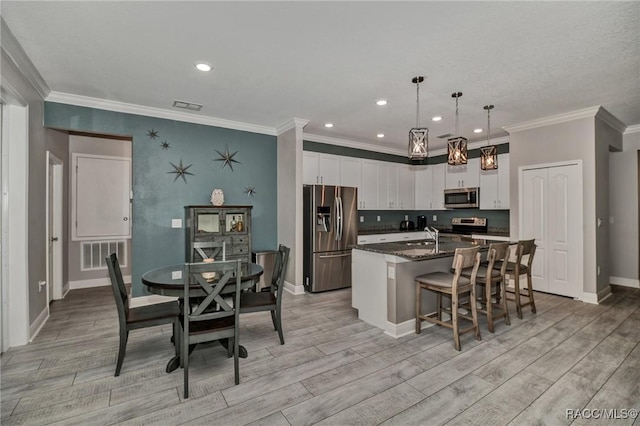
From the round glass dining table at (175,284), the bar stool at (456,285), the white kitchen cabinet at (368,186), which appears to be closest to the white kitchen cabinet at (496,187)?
the white kitchen cabinet at (368,186)

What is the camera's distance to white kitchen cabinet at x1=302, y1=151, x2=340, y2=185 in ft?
18.4

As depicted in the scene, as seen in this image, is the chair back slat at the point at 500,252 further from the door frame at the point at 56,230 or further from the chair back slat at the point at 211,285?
the door frame at the point at 56,230

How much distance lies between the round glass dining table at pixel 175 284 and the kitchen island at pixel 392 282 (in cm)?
135

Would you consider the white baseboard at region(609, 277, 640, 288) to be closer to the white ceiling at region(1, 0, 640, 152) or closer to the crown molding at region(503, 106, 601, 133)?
the white ceiling at region(1, 0, 640, 152)

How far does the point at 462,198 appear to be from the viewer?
6312 millimetres

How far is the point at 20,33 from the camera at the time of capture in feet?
7.99

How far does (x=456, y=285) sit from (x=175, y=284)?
253 cm

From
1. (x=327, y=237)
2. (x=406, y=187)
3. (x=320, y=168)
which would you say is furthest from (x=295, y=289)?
(x=406, y=187)

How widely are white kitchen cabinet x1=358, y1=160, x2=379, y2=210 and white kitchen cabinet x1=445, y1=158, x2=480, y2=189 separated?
1.61 meters

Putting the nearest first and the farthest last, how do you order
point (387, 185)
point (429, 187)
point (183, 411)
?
point (183, 411), point (387, 185), point (429, 187)

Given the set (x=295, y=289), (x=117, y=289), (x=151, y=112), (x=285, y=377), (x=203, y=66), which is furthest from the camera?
(x=295, y=289)

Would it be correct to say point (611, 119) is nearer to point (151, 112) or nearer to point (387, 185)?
point (387, 185)

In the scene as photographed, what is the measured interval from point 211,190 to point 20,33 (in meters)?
2.67

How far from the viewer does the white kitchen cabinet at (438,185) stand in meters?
6.82
